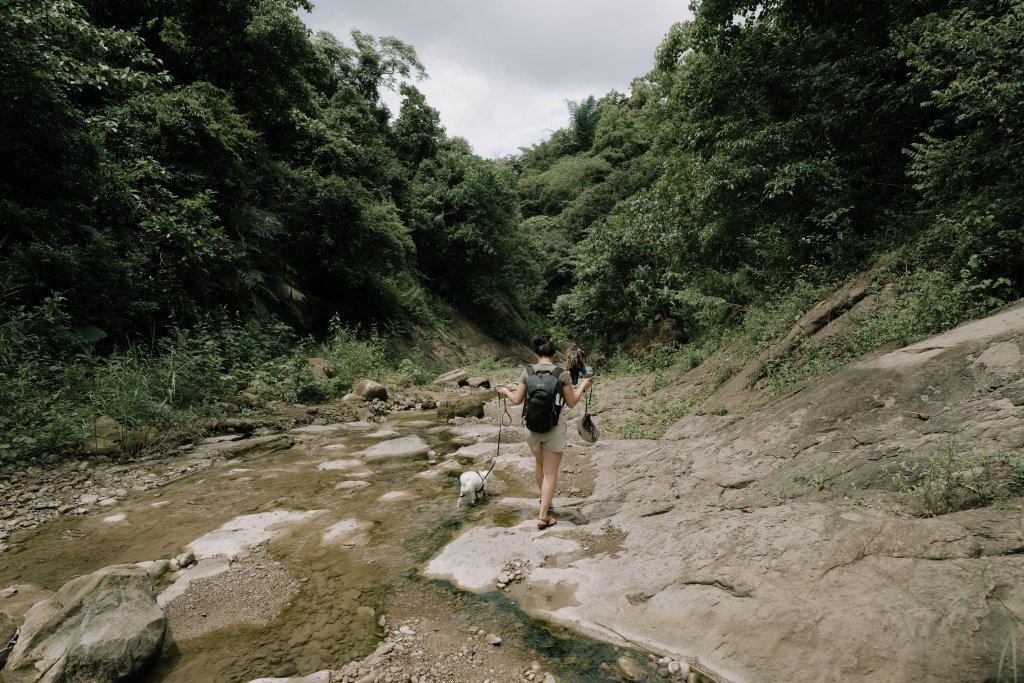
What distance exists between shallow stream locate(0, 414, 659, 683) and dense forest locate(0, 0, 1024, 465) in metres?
2.56

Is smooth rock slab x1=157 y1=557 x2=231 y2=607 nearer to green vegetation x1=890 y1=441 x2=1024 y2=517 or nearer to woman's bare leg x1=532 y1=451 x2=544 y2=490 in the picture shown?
woman's bare leg x1=532 y1=451 x2=544 y2=490

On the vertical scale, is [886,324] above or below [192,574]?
above

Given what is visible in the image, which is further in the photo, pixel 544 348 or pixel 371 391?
pixel 371 391

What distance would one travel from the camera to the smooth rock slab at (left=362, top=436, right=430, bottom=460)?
23.1 ft

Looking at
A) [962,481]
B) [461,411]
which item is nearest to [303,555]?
[962,481]

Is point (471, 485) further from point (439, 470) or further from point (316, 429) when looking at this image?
point (316, 429)

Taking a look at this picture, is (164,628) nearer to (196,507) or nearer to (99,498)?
(196,507)

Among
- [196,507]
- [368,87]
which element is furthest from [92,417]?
[368,87]

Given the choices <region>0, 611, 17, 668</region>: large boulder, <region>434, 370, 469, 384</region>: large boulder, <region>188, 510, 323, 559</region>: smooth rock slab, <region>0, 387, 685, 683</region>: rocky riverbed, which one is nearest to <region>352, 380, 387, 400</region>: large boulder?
<region>0, 387, 685, 683</region>: rocky riverbed

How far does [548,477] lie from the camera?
4363 mm

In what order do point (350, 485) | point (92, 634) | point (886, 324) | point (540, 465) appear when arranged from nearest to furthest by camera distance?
point (92, 634), point (540, 465), point (886, 324), point (350, 485)

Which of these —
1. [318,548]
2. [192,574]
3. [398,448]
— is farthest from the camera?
[398,448]

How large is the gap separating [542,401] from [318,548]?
2.40 metres

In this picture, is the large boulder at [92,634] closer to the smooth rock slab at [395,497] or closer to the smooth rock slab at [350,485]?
the smooth rock slab at [395,497]
